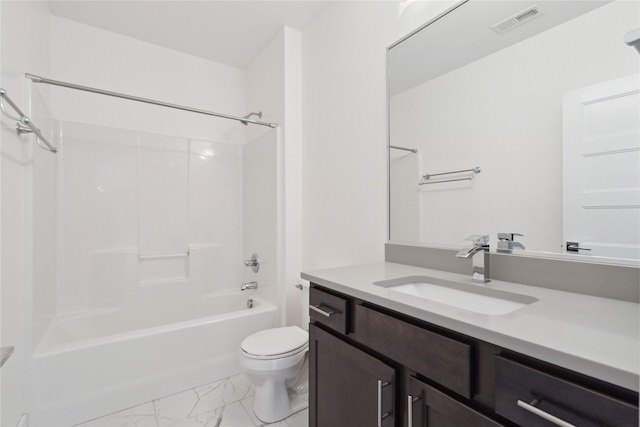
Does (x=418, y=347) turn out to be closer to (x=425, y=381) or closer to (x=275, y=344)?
(x=425, y=381)

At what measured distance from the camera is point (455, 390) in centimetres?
66

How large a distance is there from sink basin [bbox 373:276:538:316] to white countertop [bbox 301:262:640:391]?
3 centimetres

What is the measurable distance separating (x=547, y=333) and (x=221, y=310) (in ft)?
8.37

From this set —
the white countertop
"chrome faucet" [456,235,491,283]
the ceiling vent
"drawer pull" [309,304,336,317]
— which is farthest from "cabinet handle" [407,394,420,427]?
the ceiling vent

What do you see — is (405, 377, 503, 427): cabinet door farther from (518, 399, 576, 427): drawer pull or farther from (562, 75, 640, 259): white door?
(562, 75, 640, 259): white door

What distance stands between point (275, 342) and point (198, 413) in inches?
22.8

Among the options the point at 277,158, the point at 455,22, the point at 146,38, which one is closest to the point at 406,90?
the point at 455,22

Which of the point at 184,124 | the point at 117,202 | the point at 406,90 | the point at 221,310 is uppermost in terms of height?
the point at 184,124

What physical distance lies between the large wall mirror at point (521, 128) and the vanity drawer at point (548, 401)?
0.59m

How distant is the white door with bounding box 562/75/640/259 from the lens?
827mm

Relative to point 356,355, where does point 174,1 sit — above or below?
above

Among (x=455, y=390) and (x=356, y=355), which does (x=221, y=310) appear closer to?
(x=356, y=355)

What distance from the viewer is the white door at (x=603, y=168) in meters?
0.83

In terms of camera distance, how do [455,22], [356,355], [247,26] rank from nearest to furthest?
[356,355], [455,22], [247,26]
